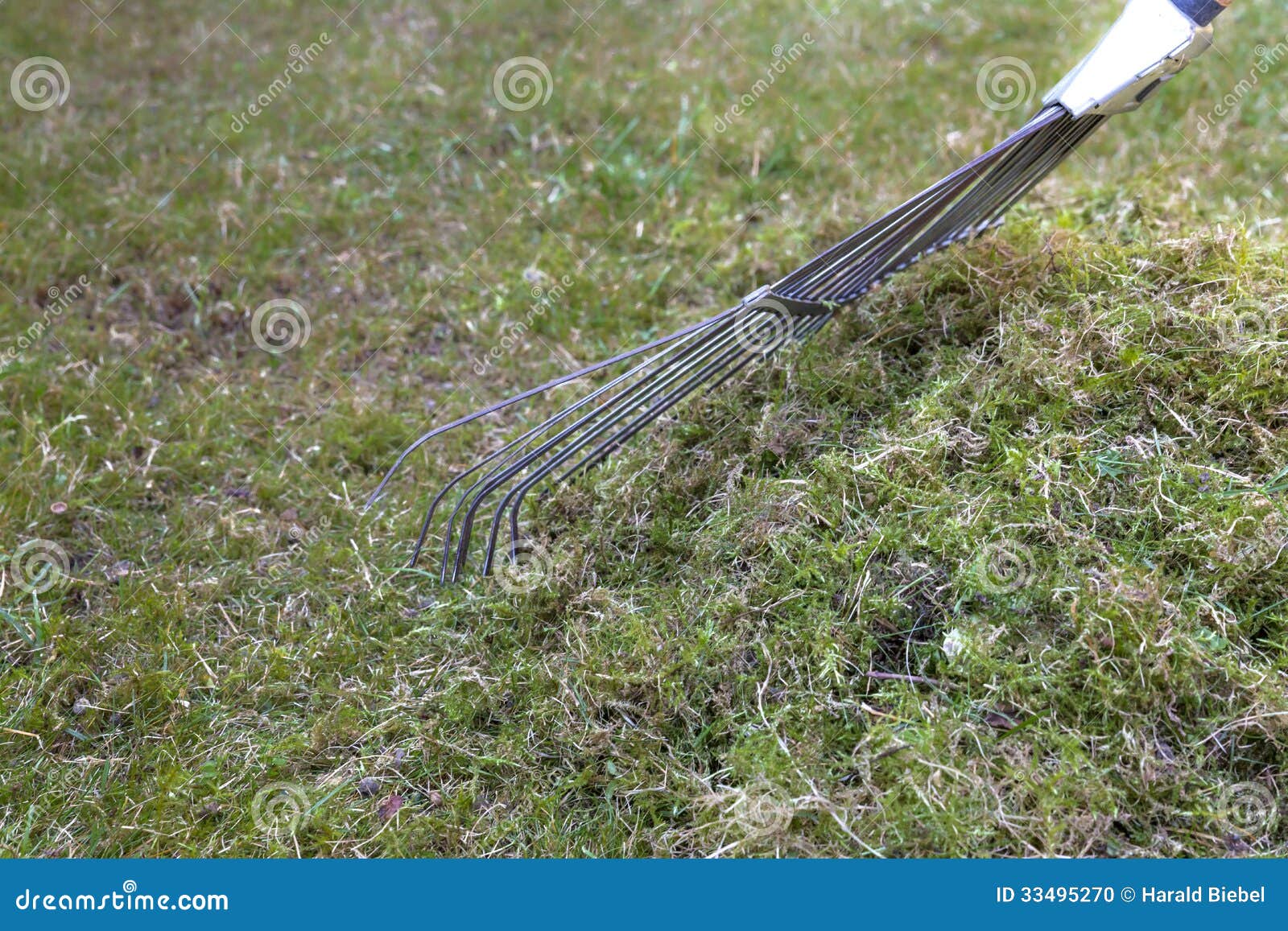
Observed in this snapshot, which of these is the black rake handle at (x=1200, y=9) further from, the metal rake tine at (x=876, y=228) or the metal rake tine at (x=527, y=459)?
the metal rake tine at (x=527, y=459)

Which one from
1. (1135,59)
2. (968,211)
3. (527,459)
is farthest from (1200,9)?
(527,459)

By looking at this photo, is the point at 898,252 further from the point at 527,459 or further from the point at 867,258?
the point at 527,459

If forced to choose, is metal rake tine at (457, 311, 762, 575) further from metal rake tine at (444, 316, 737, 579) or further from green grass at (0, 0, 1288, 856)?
green grass at (0, 0, 1288, 856)

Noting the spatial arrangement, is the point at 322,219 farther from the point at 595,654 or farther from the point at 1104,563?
the point at 1104,563

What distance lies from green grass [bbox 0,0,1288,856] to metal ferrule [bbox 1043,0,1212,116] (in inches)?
17.5

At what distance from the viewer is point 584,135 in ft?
14.9

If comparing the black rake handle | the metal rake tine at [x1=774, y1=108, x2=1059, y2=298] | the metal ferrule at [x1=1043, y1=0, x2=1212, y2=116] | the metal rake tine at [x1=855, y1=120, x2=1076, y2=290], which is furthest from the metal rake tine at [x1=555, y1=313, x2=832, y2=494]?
the black rake handle

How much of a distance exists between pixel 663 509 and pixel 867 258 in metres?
0.86

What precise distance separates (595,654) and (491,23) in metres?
4.04

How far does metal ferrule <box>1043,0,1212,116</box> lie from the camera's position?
2449 mm

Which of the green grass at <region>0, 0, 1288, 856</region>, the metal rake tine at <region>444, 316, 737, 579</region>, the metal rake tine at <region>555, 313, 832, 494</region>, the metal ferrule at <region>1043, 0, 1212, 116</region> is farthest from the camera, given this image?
the metal rake tine at <region>555, 313, 832, 494</region>

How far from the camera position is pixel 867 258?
108 inches

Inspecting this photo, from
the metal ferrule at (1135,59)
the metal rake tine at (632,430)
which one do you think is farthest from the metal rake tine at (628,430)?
the metal ferrule at (1135,59)

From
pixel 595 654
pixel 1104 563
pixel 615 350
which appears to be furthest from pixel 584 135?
pixel 1104 563
